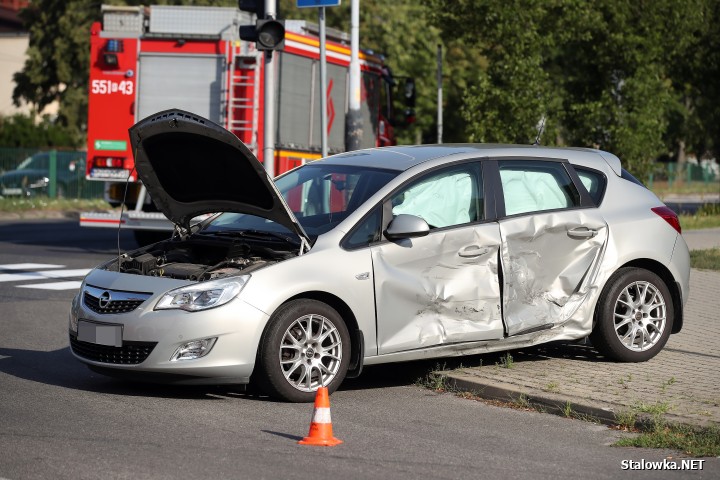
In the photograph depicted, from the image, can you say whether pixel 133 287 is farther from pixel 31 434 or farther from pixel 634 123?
pixel 634 123

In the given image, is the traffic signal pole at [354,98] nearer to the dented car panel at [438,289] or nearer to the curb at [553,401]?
the dented car panel at [438,289]

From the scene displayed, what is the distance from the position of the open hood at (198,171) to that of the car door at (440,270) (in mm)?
704

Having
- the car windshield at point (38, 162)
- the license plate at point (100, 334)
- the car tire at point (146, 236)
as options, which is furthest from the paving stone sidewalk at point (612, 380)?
the car windshield at point (38, 162)

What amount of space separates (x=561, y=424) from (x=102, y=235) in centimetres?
1819

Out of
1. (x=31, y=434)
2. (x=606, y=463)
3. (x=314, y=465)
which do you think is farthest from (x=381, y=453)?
(x=31, y=434)

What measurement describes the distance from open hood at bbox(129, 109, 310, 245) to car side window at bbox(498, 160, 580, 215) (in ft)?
5.70

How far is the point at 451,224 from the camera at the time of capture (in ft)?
29.2

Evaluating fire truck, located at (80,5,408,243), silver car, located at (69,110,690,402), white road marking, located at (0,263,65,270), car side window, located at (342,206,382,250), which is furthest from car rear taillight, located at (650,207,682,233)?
white road marking, located at (0,263,65,270)

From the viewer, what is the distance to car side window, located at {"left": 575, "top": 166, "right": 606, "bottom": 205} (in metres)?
9.66

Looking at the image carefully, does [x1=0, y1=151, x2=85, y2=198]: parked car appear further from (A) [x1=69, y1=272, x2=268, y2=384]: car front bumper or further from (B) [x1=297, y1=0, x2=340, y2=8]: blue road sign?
(A) [x1=69, y1=272, x2=268, y2=384]: car front bumper

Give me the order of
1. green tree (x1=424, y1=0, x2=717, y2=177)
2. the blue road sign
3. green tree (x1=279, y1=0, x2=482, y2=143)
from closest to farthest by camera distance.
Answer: the blue road sign → green tree (x1=424, y1=0, x2=717, y2=177) → green tree (x1=279, y1=0, x2=482, y2=143)

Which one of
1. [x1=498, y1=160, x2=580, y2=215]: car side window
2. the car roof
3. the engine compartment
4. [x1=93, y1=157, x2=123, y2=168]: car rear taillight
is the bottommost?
the engine compartment

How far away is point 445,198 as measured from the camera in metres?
8.96

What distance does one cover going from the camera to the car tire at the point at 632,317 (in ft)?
31.0
